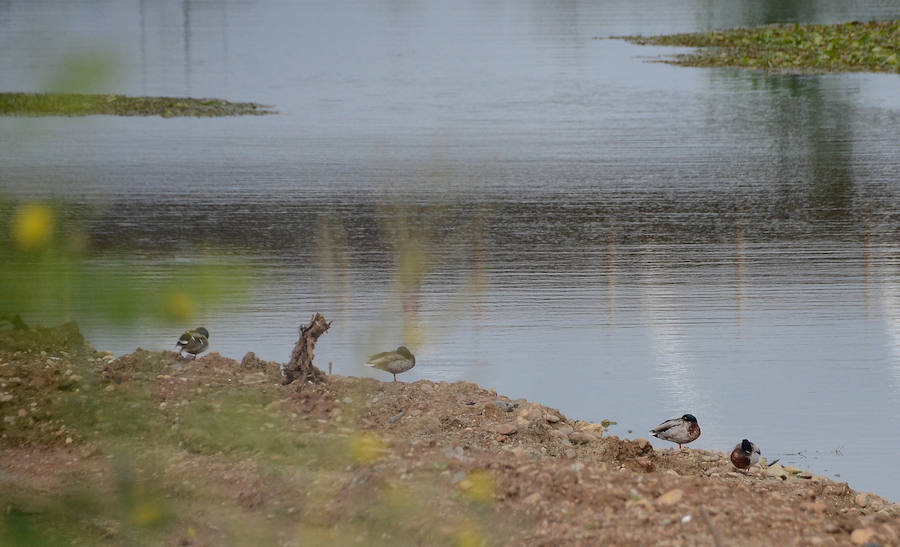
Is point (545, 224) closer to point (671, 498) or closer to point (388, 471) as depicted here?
point (388, 471)

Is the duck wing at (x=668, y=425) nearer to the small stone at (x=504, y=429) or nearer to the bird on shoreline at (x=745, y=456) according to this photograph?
the bird on shoreline at (x=745, y=456)

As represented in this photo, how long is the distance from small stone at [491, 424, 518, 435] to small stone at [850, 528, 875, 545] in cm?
181

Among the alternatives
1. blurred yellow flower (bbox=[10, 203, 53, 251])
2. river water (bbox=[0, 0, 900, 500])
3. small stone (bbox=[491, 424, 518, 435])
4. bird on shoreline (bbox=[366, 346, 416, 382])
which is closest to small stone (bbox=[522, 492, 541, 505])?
river water (bbox=[0, 0, 900, 500])

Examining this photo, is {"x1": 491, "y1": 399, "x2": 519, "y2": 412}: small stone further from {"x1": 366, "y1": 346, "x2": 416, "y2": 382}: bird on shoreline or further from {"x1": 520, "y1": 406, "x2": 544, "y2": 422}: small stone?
{"x1": 366, "y1": 346, "x2": 416, "y2": 382}: bird on shoreline

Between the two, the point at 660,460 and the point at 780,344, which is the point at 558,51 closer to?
the point at 780,344

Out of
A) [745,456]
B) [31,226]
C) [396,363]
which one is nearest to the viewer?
[31,226]

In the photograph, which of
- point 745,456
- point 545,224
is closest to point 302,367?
point 745,456

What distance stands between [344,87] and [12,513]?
81.1 ft

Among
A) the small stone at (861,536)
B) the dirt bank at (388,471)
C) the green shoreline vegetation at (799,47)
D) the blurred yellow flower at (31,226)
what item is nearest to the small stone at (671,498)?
the dirt bank at (388,471)

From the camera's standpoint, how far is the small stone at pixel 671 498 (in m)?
4.14

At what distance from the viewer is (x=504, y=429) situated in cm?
543

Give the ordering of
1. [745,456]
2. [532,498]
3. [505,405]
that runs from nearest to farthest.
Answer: [532,498], [745,456], [505,405]

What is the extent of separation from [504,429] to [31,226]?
4.42m

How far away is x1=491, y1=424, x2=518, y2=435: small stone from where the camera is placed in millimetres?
5402
